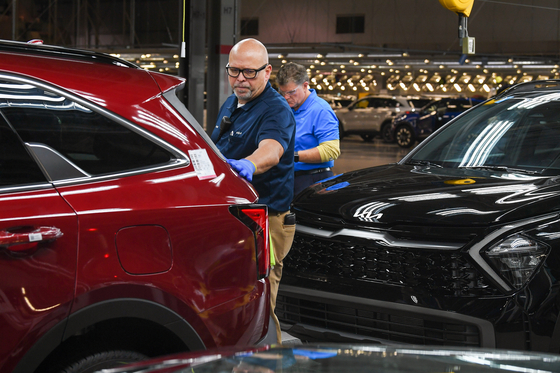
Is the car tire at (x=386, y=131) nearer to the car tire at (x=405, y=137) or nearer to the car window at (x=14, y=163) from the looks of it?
the car tire at (x=405, y=137)

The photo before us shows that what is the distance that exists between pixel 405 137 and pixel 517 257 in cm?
2290

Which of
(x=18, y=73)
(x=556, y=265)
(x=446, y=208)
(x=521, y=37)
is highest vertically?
(x=521, y=37)

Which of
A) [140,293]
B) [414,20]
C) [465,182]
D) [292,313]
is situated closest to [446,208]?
[465,182]

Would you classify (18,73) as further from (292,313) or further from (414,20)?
(414,20)

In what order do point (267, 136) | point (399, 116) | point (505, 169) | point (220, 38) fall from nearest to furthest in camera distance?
point (267, 136)
point (505, 169)
point (220, 38)
point (399, 116)

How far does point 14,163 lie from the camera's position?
215cm

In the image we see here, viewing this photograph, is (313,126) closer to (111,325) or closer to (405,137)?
(111,325)

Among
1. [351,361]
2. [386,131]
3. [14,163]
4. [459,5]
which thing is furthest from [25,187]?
[386,131]

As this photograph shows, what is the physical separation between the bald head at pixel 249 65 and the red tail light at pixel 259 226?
3.61 feet

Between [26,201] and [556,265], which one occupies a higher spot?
[26,201]

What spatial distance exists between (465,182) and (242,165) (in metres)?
1.46

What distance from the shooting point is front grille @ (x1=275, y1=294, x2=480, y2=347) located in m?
3.20

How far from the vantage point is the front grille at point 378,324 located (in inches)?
126

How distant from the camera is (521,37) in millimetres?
29375
